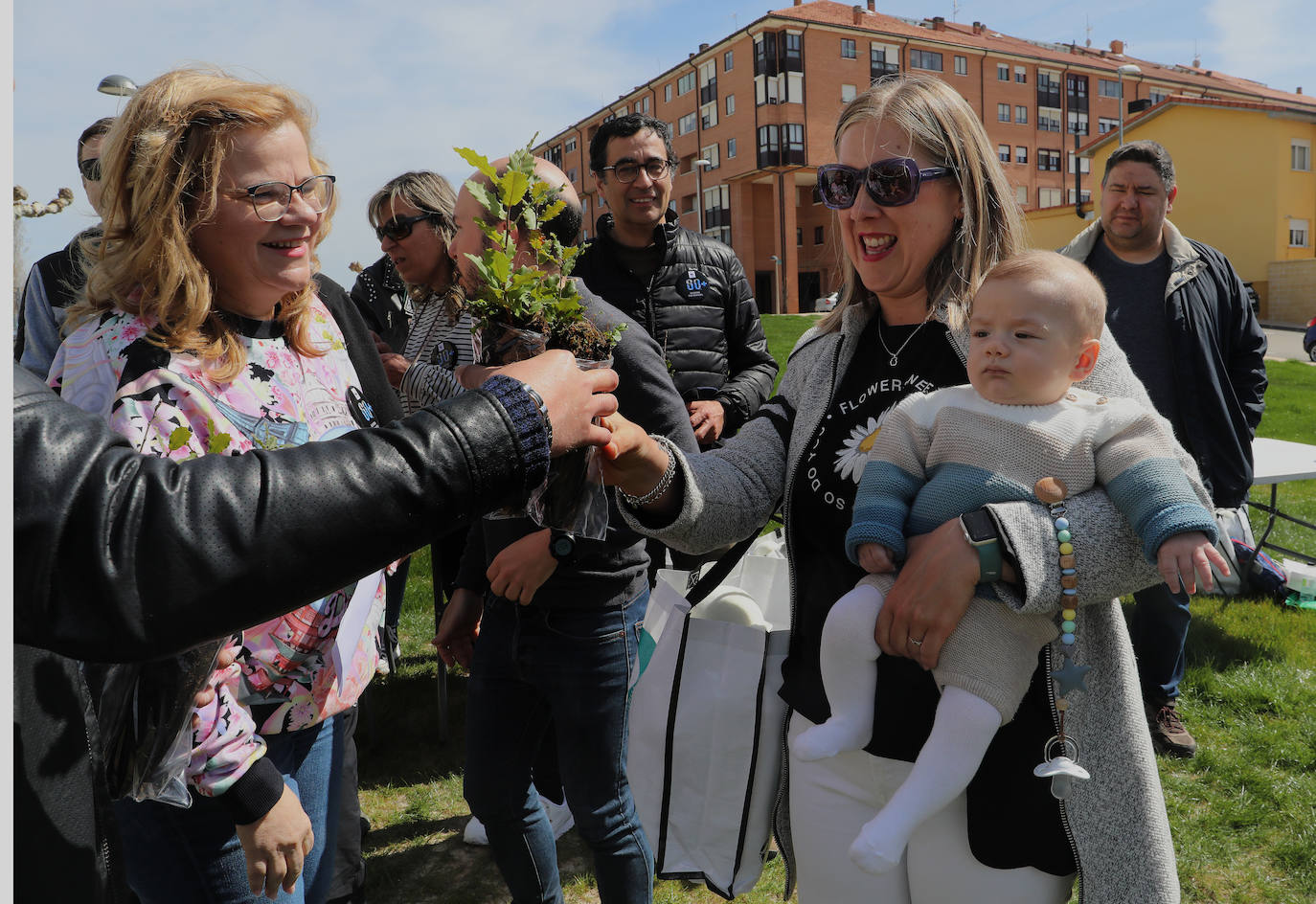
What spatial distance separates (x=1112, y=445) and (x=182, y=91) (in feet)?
6.66

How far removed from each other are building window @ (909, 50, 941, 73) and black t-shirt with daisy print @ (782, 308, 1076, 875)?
58.3m

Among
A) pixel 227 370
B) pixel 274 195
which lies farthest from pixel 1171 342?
pixel 227 370

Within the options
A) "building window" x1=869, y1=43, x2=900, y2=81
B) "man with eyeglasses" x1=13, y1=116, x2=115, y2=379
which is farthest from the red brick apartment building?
"man with eyeglasses" x1=13, y1=116, x2=115, y2=379

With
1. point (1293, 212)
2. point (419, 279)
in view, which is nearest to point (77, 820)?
point (419, 279)

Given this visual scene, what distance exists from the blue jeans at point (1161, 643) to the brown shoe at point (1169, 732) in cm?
5

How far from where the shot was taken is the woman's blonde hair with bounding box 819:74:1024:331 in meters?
2.00

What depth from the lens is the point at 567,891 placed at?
140 inches

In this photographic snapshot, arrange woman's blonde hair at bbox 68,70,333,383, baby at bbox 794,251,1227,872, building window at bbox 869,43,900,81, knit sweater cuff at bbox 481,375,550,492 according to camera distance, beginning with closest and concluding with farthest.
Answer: knit sweater cuff at bbox 481,375,550,492
baby at bbox 794,251,1227,872
woman's blonde hair at bbox 68,70,333,383
building window at bbox 869,43,900,81

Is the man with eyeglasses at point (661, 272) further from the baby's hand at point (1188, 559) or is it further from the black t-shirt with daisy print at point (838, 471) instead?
the baby's hand at point (1188, 559)

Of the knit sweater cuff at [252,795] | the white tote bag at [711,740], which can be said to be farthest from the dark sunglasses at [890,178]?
the knit sweater cuff at [252,795]

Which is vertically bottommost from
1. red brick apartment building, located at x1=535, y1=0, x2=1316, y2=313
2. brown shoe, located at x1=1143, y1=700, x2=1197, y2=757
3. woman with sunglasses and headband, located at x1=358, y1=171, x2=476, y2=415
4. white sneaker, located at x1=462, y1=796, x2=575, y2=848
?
white sneaker, located at x1=462, y1=796, x2=575, y2=848

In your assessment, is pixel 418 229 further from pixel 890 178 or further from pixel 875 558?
pixel 875 558

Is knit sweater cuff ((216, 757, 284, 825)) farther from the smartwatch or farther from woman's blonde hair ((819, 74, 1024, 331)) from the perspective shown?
woman's blonde hair ((819, 74, 1024, 331))

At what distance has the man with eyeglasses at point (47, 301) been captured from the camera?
2949 mm
